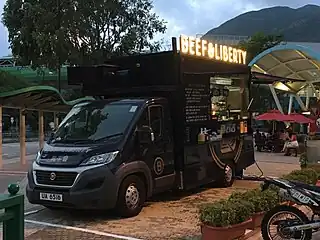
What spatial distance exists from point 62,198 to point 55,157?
0.68 m

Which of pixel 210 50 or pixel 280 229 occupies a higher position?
pixel 210 50

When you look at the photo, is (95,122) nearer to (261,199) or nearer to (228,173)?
(261,199)

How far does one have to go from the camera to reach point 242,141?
12023 mm

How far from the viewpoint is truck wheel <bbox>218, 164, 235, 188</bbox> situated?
36.5 ft

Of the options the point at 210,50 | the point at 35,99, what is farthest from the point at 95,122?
the point at 35,99

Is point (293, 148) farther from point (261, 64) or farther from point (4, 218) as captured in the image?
point (4, 218)

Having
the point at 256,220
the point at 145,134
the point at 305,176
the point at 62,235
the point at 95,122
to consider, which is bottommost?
the point at 62,235

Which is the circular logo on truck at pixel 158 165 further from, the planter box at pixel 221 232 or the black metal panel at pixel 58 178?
the planter box at pixel 221 232

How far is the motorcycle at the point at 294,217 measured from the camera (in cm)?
597

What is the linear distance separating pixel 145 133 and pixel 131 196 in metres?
1.08

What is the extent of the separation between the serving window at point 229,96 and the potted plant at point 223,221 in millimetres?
4656

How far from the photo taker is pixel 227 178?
1123 centimetres

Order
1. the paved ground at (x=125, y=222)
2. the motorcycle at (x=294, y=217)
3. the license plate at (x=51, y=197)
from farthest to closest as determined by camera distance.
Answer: the license plate at (x=51, y=197), the paved ground at (x=125, y=222), the motorcycle at (x=294, y=217)

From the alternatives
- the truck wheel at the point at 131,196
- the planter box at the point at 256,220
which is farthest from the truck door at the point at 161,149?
the planter box at the point at 256,220
